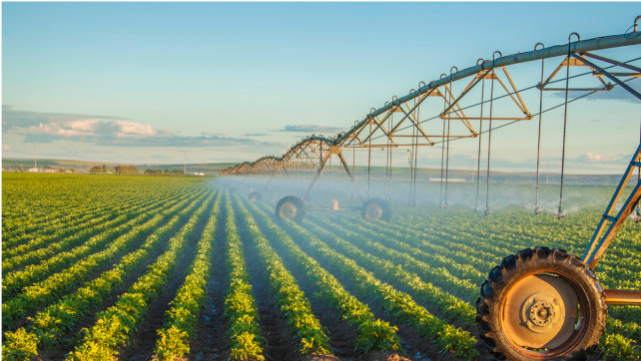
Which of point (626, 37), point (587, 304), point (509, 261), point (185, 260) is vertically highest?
point (626, 37)

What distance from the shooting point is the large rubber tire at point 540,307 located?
623 centimetres

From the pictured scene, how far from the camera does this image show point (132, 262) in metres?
15.5

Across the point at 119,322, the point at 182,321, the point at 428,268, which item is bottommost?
the point at 428,268

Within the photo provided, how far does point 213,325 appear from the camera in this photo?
35.1 feet

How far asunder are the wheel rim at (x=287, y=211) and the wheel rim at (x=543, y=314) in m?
22.9

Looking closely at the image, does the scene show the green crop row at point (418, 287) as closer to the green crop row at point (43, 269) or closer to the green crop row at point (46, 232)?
the green crop row at point (43, 269)

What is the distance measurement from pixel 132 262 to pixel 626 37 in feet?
48.0

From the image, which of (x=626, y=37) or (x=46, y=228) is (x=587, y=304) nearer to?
(x=626, y=37)

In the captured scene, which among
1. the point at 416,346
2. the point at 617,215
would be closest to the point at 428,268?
the point at 416,346

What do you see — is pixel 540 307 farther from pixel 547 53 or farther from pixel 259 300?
pixel 259 300

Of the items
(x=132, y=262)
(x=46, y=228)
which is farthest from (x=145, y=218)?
(x=132, y=262)

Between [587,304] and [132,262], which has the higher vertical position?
[587,304]

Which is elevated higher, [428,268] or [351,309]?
[351,309]

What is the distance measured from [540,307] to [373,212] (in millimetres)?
21767
